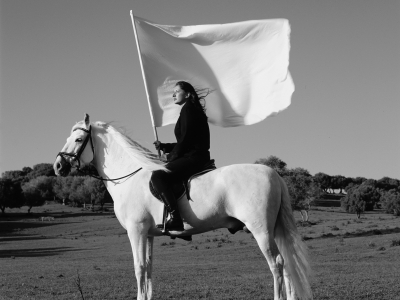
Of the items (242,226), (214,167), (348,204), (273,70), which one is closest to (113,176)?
(214,167)

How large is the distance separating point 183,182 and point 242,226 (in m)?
1.30

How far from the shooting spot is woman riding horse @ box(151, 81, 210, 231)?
8.42m

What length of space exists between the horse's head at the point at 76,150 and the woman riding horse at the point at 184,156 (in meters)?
1.68

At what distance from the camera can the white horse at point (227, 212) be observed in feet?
27.0

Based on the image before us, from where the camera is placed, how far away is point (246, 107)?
9617 millimetres

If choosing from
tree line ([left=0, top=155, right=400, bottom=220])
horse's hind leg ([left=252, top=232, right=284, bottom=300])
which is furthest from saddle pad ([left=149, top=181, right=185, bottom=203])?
tree line ([left=0, top=155, right=400, bottom=220])

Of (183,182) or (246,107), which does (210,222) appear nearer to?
(183,182)

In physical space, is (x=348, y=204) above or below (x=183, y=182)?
below

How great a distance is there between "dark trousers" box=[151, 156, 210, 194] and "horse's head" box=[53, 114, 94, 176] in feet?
5.45

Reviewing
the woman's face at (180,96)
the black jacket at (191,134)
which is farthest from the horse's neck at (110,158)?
the woman's face at (180,96)

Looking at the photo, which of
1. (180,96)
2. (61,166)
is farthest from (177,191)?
(61,166)

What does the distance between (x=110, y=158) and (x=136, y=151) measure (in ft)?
2.22

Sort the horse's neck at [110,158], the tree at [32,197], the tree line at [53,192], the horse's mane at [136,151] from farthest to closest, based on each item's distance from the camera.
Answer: the tree at [32,197], the tree line at [53,192], the horse's neck at [110,158], the horse's mane at [136,151]

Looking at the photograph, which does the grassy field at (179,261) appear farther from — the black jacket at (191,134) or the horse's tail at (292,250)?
the black jacket at (191,134)
